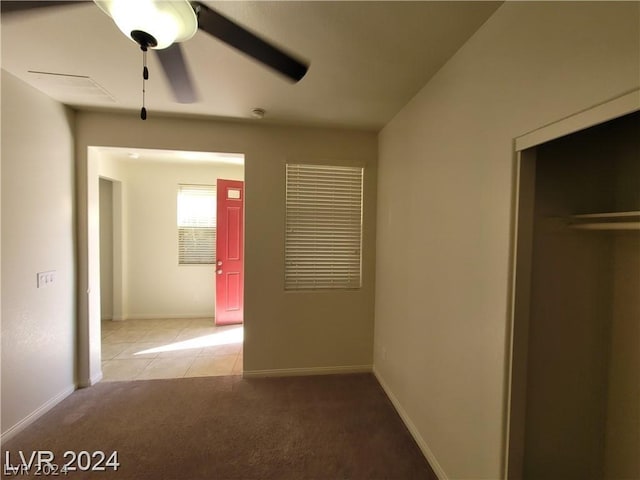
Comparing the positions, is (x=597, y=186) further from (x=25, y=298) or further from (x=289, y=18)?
(x=25, y=298)

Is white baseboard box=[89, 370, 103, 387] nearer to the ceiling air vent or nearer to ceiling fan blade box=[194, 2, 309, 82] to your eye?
the ceiling air vent

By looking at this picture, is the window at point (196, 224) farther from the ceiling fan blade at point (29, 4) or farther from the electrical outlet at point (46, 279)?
the ceiling fan blade at point (29, 4)

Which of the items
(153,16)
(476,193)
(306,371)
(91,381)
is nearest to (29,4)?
(153,16)

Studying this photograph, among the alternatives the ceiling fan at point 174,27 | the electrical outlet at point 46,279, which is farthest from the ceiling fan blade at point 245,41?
the electrical outlet at point 46,279

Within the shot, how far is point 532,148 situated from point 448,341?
3.59ft

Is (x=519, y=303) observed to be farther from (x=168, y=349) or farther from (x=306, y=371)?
(x=168, y=349)

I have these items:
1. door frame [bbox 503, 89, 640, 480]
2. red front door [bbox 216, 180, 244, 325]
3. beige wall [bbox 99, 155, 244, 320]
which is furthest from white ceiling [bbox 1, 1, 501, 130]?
beige wall [bbox 99, 155, 244, 320]

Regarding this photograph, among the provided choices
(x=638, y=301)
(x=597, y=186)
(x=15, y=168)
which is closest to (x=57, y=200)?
(x=15, y=168)

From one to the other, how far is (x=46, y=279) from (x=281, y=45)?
248cm

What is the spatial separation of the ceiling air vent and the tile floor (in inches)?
101

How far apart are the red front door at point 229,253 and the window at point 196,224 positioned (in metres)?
0.58

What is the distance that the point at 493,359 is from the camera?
1.22 m

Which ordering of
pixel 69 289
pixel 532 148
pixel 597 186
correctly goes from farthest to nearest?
pixel 69 289
pixel 597 186
pixel 532 148

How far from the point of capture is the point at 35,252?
1983 mm
